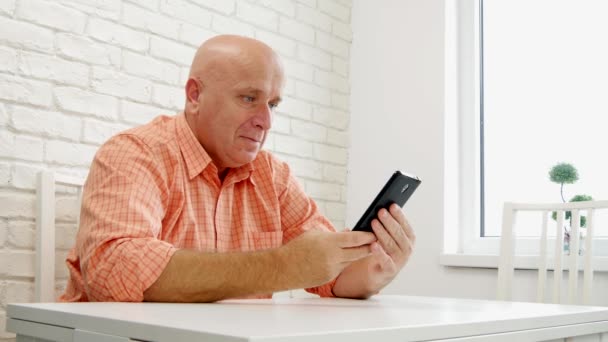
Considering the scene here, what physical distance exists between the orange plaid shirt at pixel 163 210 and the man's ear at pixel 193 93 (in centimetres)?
6

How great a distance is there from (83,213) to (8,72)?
69 cm

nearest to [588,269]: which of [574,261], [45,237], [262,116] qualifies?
[574,261]

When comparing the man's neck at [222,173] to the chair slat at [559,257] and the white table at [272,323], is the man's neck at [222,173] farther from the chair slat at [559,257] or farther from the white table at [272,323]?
the chair slat at [559,257]

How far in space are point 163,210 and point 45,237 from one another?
17.5 inches

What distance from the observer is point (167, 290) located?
110 centimetres

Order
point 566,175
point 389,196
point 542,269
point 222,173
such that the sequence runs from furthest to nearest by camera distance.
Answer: point 566,175 < point 542,269 < point 222,173 < point 389,196

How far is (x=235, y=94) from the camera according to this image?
5.13 feet

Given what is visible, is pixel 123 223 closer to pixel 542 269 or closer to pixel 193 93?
pixel 193 93

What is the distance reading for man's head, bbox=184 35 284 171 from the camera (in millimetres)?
1546

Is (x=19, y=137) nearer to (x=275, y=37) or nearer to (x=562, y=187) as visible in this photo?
(x=275, y=37)

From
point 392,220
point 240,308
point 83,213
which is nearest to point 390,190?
point 392,220

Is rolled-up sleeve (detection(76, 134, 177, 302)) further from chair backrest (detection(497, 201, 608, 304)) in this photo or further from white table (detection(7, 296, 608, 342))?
chair backrest (detection(497, 201, 608, 304))

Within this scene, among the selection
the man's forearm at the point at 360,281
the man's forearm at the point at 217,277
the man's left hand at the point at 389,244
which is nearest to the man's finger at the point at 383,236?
the man's left hand at the point at 389,244

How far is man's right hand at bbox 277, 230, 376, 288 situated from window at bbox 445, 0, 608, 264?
1.60m
